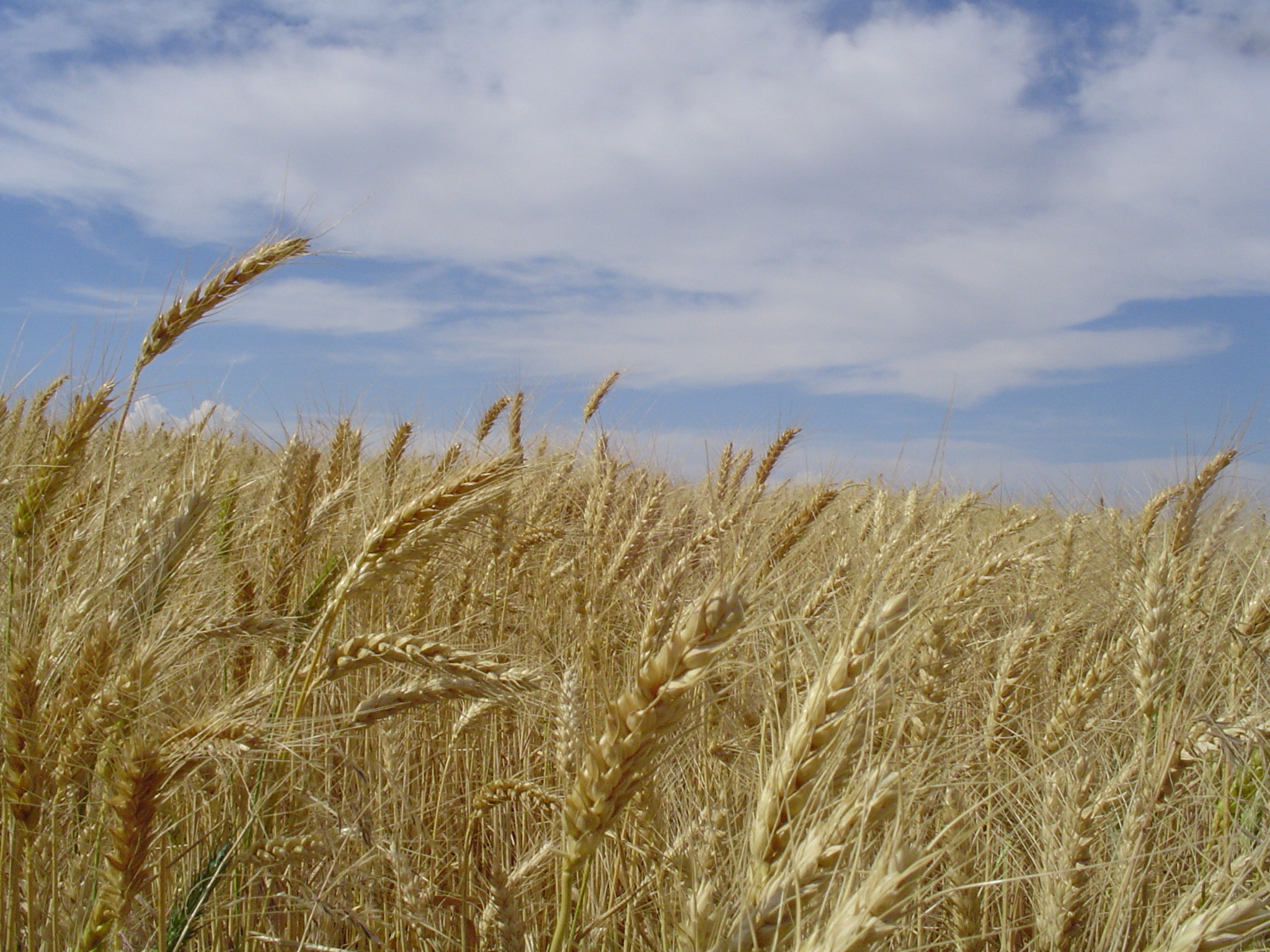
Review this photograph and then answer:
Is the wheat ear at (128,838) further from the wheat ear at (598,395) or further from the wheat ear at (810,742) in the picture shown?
the wheat ear at (598,395)

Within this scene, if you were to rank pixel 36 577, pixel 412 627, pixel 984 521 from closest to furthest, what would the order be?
pixel 36 577 → pixel 412 627 → pixel 984 521

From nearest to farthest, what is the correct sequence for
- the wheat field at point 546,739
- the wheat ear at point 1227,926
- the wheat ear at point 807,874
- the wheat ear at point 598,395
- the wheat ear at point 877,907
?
the wheat ear at point 877,907
the wheat ear at point 807,874
the wheat field at point 546,739
the wheat ear at point 1227,926
the wheat ear at point 598,395

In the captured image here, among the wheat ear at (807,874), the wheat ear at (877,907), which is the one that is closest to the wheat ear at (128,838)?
the wheat ear at (807,874)

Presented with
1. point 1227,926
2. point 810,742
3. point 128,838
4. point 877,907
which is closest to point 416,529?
point 128,838

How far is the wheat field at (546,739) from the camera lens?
1.09 meters

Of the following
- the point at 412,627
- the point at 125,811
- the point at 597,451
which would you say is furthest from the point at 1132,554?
the point at 125,811

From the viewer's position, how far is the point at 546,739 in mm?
2398

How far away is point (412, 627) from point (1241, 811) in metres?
2.40

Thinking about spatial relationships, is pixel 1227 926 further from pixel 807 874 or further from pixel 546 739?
pixel 546 739

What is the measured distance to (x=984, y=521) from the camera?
8016mm

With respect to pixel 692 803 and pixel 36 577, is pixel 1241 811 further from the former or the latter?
pixel 36 577

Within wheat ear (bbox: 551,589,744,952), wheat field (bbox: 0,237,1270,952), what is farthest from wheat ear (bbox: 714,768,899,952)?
wheat ear (bbox: 551,589,744,952)

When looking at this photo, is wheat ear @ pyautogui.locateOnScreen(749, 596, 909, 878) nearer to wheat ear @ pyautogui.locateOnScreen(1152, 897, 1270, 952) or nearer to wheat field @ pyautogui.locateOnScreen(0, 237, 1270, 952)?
wheat field @ pyautogui.locateOnScreen(0, 237, 1270, 952)

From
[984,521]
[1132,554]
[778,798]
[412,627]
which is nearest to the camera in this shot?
[778,798]
